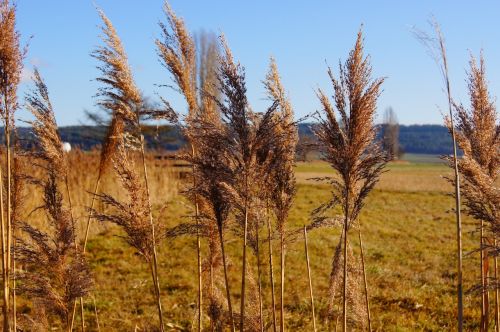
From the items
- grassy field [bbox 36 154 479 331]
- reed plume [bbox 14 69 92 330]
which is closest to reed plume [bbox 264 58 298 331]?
grassy field [bbox 36 154 479 331]

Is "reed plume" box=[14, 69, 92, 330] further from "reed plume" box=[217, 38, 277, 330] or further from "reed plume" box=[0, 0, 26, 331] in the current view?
"reed plume" box=[217, 38, 277, 330]

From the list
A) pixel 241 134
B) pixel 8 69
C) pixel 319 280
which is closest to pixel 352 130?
pixel 241 134

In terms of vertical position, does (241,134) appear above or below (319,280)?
above

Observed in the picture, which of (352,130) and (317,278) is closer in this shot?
(352,130)

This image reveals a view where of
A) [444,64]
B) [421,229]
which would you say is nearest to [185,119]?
[444,64]

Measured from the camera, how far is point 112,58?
4.23 m

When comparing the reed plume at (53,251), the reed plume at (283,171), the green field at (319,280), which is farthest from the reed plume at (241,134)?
the reed plume at (53,251)

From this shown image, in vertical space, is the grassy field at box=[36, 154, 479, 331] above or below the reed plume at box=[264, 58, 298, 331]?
below

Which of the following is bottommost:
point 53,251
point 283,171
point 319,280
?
point 319,280

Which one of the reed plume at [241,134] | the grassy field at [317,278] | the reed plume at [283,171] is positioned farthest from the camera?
the grassy field at [317,278]

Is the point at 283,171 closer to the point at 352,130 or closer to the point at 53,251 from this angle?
the point at 352,130

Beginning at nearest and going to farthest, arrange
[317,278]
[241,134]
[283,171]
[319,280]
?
[241,134] → [283,171] → [319,280] → [317,278]

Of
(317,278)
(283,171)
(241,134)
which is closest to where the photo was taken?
(241,134)

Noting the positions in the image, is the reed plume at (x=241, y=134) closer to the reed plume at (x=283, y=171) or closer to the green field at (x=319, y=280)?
the reed plume at (x=283, y=171)
